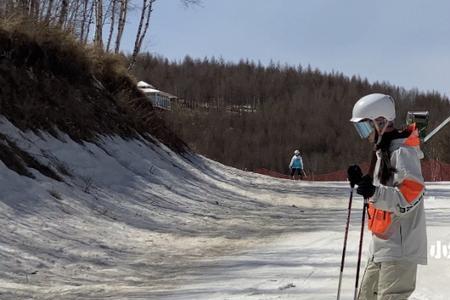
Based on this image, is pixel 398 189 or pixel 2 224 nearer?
pixel 398 189

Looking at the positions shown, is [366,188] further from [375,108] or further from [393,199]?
[375,108]

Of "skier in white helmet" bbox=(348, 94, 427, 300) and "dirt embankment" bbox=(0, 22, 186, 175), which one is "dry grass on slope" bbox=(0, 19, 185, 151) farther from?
"skier in white helmet" bbox=(348, 94, 427, 300)

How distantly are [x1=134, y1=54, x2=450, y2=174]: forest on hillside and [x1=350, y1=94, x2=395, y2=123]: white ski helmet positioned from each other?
9209 cm

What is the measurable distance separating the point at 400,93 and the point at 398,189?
116362 millimetres

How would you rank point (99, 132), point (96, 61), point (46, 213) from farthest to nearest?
point (96, 61) → point (99, 132) → point (46, 213)

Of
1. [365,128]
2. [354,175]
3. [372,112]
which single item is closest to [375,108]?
[372,112]

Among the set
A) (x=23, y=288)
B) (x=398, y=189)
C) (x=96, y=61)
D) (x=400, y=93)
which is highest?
(x=400, y=93)

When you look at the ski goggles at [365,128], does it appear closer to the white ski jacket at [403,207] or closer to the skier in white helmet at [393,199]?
the skier in white helmet at [393,199]

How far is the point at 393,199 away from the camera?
148 inches

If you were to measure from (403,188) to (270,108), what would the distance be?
382 ft

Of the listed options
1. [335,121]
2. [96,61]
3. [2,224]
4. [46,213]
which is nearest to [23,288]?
[2,224]

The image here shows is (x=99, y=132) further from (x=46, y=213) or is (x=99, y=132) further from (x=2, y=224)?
(x=2, y=224)

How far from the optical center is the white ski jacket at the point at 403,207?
378cm

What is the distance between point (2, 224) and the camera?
7.82 meters
